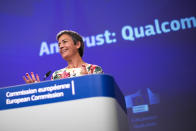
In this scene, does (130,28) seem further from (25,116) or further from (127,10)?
(25,116)

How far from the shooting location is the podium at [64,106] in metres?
1.81

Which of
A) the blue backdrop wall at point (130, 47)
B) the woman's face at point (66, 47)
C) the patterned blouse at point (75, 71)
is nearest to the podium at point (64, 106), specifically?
the patterned blouse at point (75, 71)

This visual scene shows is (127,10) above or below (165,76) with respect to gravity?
above

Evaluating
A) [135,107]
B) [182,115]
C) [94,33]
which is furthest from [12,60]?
[182,115]

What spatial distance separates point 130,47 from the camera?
4180 mm

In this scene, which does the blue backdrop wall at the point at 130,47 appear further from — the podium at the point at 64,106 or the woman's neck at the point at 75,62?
the podium at the point at 64,106

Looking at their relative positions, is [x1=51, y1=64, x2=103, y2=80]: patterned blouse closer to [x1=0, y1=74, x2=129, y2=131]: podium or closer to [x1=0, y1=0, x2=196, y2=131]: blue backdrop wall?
[x1=0, y1=74, x2=129, y2=131]: podium

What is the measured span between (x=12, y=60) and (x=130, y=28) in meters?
1.80

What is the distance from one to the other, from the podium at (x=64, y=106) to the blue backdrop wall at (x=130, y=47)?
82.8 inches

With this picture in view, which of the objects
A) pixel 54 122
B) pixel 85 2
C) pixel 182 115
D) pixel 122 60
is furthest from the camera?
pixel 85 2

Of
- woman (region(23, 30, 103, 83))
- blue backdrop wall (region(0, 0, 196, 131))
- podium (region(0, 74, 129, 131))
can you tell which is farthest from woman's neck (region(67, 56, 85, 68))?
blue backdrop wall (region(0, 0, 196, 131))

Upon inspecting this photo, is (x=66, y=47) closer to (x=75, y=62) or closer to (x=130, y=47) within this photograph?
(x=75, y=62)

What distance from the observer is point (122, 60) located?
417cm

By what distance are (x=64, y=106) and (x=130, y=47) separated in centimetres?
248
